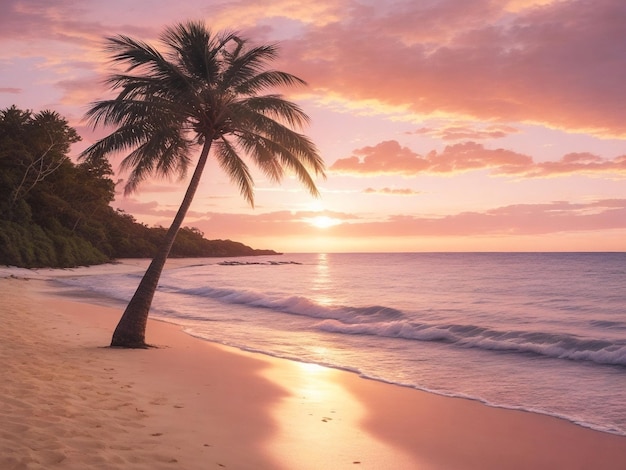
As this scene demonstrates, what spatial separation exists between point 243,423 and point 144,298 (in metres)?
6.92

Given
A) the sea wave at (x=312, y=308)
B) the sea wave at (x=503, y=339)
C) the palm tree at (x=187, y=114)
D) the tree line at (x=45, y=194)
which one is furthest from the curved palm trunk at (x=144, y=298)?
the tree line at (x=45, y=194)

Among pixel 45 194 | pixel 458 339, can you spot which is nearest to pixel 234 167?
pixel 458 339

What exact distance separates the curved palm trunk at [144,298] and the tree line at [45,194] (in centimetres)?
3299

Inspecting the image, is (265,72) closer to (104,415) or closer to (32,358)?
(32,358)

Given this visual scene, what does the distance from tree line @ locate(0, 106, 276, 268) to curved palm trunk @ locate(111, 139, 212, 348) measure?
33.0 meters

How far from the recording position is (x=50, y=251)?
46.0m

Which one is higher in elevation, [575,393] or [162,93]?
[162,93]

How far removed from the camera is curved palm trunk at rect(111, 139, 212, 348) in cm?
1272

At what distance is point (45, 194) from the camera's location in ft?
156

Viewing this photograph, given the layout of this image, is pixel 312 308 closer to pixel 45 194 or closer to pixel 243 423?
pixel 243 423

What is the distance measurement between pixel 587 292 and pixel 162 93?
32685 mm

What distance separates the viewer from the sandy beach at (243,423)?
5.50 meters

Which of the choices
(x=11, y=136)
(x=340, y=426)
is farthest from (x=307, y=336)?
(x=11, y=136)

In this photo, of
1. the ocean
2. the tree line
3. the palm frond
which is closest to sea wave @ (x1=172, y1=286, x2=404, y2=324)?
the ocean
